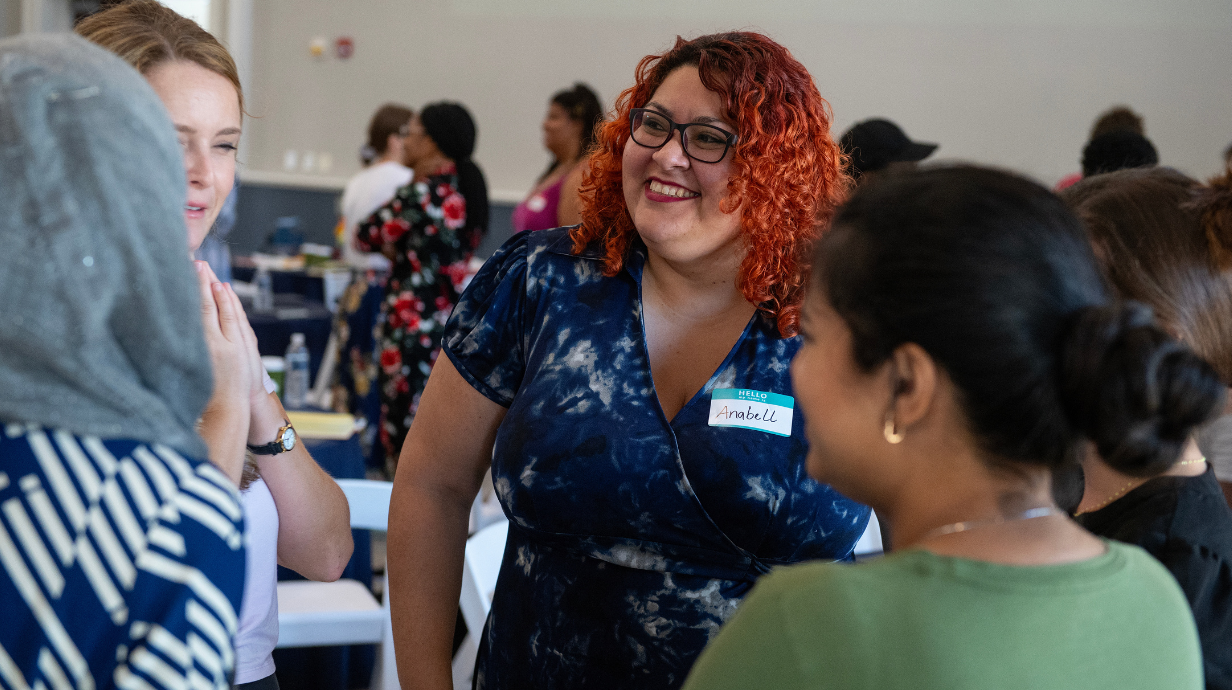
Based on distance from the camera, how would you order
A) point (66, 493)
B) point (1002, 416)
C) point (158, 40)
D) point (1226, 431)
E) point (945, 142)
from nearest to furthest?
point (66, 493) → point (1002, 416) → point (158, 40) → point (1226, 431) → point (945, 142)

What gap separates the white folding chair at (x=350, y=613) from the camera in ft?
6.97

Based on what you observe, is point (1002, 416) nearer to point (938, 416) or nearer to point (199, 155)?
point (938, 416)

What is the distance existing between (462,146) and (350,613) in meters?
2.71

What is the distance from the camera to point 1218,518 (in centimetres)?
116

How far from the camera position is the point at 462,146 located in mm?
4438

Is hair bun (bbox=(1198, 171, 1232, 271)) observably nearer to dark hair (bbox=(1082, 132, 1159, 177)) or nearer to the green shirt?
the green shirt

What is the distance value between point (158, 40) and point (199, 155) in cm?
15

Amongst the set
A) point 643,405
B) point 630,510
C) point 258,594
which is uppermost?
point 643,405

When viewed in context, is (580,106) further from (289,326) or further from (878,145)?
(878,145)

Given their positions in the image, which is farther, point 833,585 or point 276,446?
point 276,446

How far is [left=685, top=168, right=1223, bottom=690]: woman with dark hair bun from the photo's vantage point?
2.40ft

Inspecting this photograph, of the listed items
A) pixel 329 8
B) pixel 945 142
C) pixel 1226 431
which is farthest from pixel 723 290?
pixel 329 8

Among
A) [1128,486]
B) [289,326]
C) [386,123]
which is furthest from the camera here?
[386,123]

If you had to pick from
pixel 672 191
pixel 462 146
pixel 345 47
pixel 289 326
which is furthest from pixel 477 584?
pixel 345 47
